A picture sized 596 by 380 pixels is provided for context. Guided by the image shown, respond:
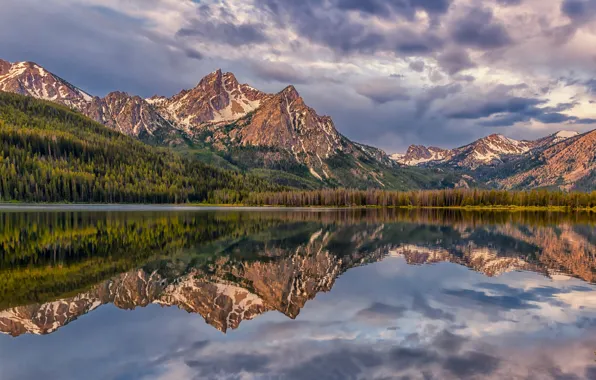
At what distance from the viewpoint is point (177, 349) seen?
63.7 feet

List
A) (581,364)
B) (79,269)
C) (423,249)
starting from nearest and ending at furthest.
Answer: (581,364) < (79,269) < (423,249)

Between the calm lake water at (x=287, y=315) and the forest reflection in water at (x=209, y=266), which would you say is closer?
the calm lake water at (x=287, y=315)

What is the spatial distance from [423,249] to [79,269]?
1717 inches

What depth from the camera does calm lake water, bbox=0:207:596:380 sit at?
1744 centimetres

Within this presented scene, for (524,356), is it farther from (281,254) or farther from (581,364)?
(281,254)

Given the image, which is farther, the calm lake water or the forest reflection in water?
the forest reflection in water

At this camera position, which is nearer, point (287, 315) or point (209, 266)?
point (287, 315)

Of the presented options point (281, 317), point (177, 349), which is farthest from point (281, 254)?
point (177, 349)

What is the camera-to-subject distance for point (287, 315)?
2562cm

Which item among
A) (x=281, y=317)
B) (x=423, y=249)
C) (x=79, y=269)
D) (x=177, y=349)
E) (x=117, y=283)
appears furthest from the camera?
(x=423, y=249)

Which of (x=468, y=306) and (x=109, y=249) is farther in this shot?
(x=109, y=249)

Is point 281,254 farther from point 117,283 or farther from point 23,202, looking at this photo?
point 23,202

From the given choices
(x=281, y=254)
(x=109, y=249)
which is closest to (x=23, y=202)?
(x=109, y=249)

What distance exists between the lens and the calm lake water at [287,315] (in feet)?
57.2
